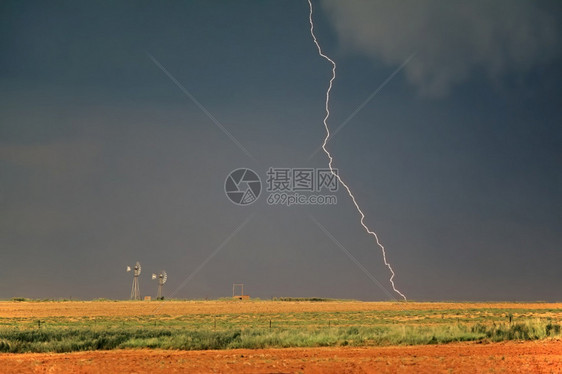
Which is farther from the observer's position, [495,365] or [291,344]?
[291,344]

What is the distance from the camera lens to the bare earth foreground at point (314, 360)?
63.6 ft

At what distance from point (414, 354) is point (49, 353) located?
49.0ft

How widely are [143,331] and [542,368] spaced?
20015mm

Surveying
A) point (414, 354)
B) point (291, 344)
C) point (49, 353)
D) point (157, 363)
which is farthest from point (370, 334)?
point (49, 353)

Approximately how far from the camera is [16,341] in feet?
89.9

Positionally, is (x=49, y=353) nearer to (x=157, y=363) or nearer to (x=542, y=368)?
(x=157, y=363)

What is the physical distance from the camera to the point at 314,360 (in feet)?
70.8

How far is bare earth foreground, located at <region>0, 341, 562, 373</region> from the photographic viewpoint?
19391 millimetres

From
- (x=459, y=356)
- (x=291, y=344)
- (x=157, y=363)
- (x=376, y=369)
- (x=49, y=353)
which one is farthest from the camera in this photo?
(x=291, y=344)

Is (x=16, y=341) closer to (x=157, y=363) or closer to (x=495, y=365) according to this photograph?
(x=157, y=363)

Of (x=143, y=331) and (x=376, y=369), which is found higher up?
(x=143, y=331)

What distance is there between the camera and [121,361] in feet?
71.4

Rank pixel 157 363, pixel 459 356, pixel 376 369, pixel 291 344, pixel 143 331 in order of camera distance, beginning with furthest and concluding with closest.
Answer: pixel 143 331 < pixel 291 344 < pixel 459 356 < pixel 157 363 < pixel 376 369

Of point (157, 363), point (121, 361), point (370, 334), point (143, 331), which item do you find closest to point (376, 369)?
point (157, 363)
